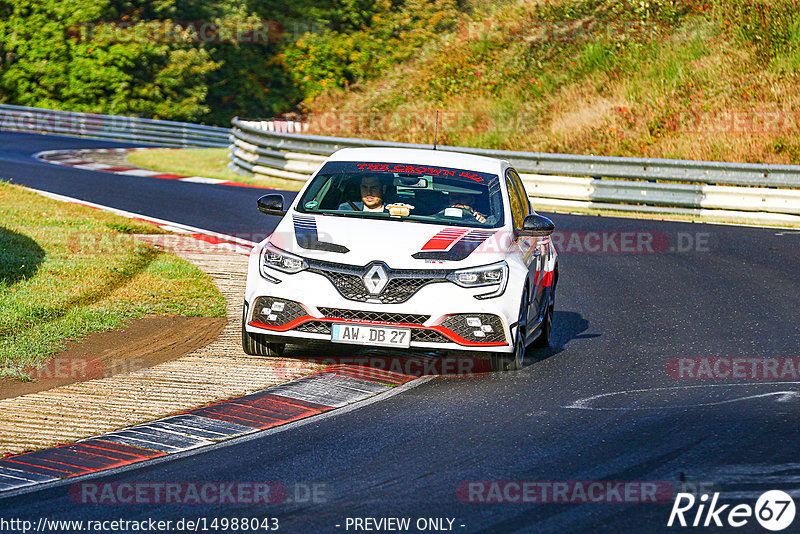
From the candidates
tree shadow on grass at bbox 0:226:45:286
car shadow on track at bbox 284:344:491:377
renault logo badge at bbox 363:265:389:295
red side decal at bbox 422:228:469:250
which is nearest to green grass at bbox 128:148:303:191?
tree shadow on grass at bbox 0:226:45:286

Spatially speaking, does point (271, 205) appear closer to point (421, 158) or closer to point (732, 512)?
point (421, 158)

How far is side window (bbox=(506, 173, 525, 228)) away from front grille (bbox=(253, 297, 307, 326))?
7.16 ft

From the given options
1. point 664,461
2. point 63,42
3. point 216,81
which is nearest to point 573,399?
point 664,461

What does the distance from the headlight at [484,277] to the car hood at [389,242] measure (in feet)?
0.21

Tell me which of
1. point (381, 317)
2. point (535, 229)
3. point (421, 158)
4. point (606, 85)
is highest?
point (606, 85)

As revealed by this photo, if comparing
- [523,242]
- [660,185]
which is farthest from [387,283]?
[660,185]

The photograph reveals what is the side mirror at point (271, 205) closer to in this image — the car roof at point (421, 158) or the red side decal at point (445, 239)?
the car roof at point (421, 158)

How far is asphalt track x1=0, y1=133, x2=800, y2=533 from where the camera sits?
558 cm

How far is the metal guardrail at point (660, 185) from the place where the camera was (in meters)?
20.1

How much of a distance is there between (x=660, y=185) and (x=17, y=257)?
1262 cm

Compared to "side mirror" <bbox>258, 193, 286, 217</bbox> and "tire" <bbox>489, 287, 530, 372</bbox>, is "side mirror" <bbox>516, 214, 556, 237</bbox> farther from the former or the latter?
"side mirror" <bbox>258, 193, 286, 217</bbox>

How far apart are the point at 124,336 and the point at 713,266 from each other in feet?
27.5

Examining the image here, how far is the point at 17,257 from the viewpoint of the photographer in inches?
491

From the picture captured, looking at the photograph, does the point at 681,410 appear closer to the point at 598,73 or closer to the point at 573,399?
the point at 573,399
